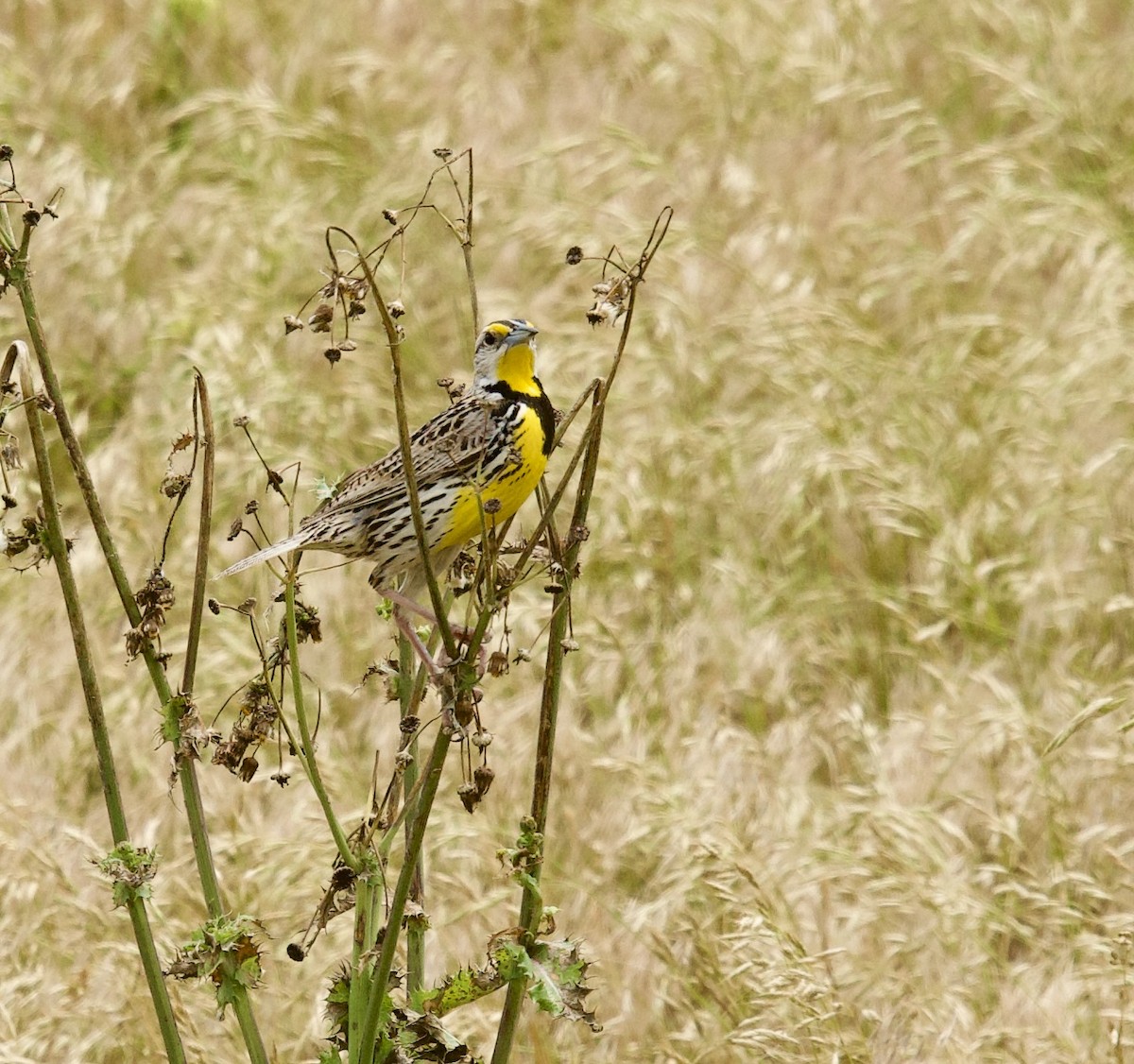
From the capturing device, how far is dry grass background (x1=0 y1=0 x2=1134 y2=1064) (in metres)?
3.39

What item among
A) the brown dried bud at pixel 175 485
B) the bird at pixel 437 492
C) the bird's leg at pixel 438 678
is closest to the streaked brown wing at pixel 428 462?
the bird at pixel 437 492

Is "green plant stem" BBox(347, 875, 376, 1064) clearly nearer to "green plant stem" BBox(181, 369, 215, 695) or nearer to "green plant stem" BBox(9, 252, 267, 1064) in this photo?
"green plant stem" BBox(9, 252, 267, 1064)

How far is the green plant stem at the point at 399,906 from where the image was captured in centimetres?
182

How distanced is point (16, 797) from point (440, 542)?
195 cm

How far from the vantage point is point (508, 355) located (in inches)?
118

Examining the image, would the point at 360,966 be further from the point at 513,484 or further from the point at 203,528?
the point at 513,484

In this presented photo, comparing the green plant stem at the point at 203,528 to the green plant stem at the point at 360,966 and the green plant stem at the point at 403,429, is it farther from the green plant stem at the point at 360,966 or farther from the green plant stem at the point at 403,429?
the green plant stem at the point at 360,966

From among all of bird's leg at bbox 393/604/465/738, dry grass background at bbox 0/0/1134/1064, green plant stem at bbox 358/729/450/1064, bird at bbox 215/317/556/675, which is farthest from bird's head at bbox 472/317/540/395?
green plant stem at bbox 358/729/450/1064

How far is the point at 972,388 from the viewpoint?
5723 millimetres

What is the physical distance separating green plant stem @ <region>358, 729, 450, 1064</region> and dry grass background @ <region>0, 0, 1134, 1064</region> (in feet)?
3.42

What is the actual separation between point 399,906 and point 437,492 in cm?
84

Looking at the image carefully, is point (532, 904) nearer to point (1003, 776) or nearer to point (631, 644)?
point (1003, 776)

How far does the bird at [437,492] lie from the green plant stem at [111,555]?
374 mm

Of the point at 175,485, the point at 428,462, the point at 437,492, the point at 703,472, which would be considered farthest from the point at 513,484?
the point at 703,472
